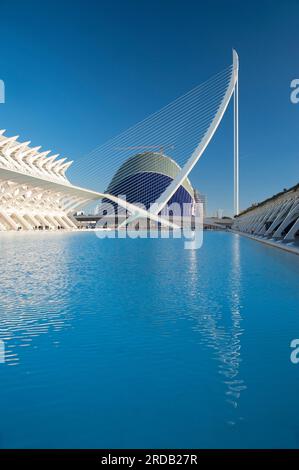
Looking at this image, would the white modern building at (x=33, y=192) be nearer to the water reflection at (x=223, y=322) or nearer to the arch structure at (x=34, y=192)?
the arch structure at (x=34, y=192)

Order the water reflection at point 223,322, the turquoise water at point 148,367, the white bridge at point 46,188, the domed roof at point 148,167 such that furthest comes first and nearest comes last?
the domed roof at point 148,167, the white bridge at point 46,188, the water reflection at point 223,322, the turquoise water at point 148,367

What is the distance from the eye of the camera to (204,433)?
200 cm

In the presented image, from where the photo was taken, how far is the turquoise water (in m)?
2.03

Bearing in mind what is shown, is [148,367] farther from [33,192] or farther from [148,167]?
[148,167]

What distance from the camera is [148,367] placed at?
290 centimetres

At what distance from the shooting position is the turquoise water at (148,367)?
203cm

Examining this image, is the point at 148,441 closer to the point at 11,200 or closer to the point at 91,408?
the point at 91,408

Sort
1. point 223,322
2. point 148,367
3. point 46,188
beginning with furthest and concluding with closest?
point 46,188 → point 223,322 → point 148,367

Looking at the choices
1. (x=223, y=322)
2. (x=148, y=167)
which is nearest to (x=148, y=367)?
(x=223, y=322)

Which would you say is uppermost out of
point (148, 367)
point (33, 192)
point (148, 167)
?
point (148, 167)

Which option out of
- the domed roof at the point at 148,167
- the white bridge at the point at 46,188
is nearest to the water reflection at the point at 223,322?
the white bridge at the point at 46,188

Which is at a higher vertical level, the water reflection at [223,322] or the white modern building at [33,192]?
the white modern building at [33,192]

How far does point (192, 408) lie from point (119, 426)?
45cm
